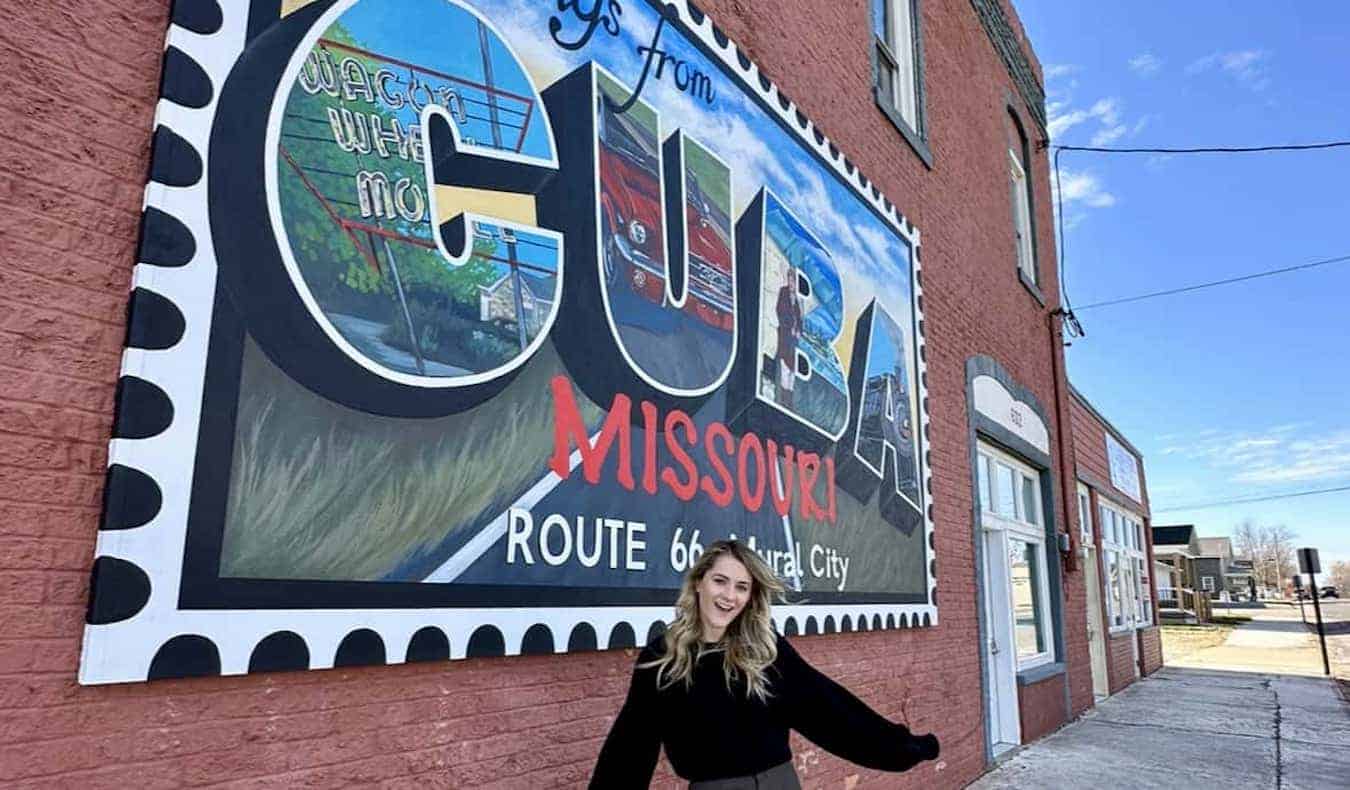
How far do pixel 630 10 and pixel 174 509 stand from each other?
10.6 feet

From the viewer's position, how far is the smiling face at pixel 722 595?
2812 millimetres

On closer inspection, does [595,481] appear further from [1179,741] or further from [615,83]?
[1179,741]

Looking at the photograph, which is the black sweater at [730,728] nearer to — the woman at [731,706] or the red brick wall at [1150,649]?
the woman at [731,706]

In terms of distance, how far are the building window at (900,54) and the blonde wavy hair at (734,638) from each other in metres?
6.18

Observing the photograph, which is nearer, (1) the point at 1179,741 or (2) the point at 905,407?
(2) the point at 905,407

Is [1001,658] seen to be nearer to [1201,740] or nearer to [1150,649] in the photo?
[1201,740]

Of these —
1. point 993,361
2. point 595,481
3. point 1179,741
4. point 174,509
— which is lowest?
point 1179,741

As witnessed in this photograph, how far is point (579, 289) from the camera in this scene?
3760 millimetres

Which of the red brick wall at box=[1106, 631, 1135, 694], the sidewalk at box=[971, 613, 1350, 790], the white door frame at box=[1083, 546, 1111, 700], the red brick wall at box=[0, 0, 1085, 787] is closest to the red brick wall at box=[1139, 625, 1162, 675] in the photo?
the sidewalk at box=[971, 613, 1350, 790]

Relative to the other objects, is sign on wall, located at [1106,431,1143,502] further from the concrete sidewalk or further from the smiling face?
the smiling face

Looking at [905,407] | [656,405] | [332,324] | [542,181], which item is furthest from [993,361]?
[332,324]

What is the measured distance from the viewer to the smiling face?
2.81m

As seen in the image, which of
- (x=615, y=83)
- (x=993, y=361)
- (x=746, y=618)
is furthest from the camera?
(x=993, y=361)

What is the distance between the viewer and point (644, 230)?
4.25 m
